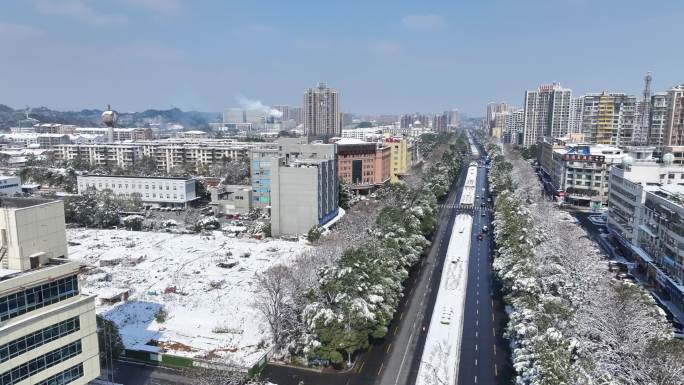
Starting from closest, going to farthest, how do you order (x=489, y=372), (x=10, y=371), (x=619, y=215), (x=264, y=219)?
(x=10, y=371) < (x=489, y=372) < (x=619, y=215) < (x=264, y=219)

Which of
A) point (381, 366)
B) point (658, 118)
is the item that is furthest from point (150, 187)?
point (658, 118)

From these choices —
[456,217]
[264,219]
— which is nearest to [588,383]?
[264,219]

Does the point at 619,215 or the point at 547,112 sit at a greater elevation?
the point at 547,112

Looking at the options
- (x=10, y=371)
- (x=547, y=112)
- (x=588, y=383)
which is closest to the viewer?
(x=10, y=371)

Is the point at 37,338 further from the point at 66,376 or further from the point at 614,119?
the point at 614,119

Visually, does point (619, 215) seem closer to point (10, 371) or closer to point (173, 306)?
point (173, 306)

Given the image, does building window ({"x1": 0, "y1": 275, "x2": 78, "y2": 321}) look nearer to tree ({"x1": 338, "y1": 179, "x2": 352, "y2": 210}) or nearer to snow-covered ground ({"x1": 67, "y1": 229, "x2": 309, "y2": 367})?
snow-covered ground ({"x1": 67, "y1": 229, "x2": 309, "y2": 367})

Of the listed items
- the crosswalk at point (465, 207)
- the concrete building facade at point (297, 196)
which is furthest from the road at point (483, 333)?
the crosswalk at point (465, 207)

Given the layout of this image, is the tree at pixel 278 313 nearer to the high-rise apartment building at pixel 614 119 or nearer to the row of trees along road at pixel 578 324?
the row of trees along road at pixel 578 324
